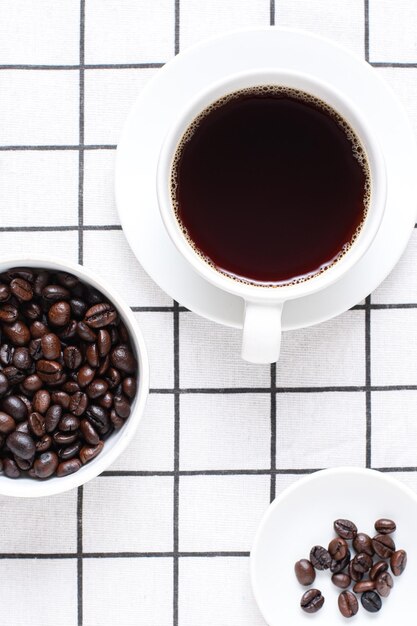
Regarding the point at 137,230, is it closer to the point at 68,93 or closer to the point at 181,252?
the point at 181,252

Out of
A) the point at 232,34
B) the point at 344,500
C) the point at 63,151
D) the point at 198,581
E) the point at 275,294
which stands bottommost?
the point at 198,581

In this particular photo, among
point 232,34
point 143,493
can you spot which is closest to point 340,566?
point 143,493

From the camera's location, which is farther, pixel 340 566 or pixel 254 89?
pixel 340 566

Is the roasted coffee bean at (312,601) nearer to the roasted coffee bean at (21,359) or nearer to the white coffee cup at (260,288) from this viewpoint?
the white coffee cup at (260,288)

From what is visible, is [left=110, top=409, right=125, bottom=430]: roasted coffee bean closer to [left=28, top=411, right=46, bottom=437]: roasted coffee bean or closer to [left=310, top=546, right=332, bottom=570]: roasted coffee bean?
[left=28, top=411, right=46, bottom=437]: roasted coffee bean


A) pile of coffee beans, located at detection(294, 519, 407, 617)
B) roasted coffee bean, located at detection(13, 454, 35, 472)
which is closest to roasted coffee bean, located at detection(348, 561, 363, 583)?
pile of coffee beans, located at detection(294, 519, 407, 617)

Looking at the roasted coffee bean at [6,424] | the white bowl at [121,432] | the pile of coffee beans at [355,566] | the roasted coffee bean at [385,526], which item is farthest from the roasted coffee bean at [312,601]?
the roasted coffee bean at [6,424]

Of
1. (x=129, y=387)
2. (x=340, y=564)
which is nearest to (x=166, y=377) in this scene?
(x=129, y=387)

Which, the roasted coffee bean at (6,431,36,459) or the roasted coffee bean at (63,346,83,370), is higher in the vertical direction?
the roasted coffee bean at (63,346,83,370)
